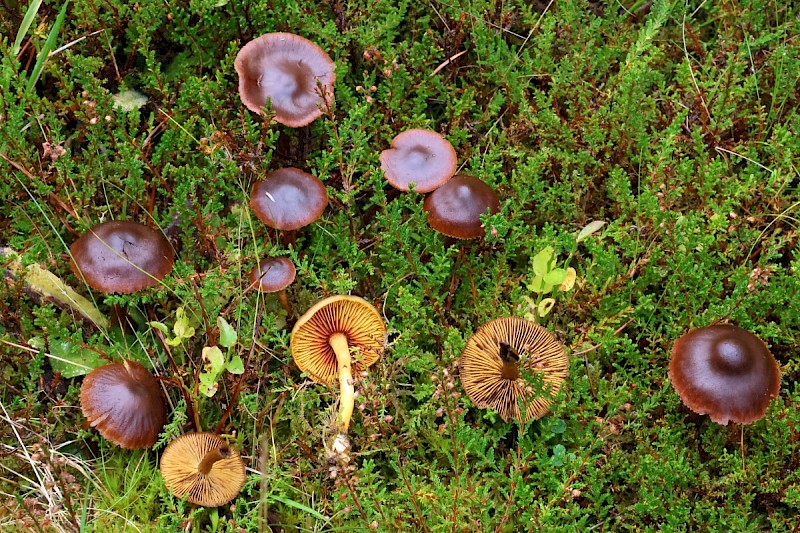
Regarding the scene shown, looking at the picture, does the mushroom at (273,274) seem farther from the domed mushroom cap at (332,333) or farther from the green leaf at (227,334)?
the green leaf at (227,334)

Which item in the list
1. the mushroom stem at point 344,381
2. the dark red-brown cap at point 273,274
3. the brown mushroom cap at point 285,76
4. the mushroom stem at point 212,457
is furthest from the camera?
the brown mushroom cap at point 285,76

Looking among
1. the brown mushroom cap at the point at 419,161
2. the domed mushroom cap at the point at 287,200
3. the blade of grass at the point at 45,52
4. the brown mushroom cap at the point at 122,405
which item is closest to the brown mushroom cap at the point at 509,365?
the brown mushroom cap at the point at 419,161

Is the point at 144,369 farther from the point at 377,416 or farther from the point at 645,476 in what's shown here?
the point at 645,476

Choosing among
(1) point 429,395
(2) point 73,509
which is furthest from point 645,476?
(2) point 73,509

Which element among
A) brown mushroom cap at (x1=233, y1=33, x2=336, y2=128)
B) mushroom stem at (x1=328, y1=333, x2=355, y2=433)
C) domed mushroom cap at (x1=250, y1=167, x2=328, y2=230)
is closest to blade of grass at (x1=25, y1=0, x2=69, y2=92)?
brown mushroom cap at (x1=233, y1=33, x2=336, y2=128)

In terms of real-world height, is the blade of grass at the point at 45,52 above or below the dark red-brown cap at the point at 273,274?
above

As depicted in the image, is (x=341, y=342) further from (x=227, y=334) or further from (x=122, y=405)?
(x=122, y=405)
